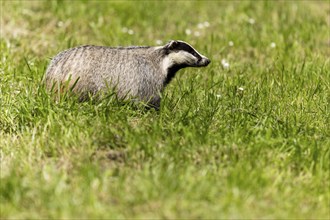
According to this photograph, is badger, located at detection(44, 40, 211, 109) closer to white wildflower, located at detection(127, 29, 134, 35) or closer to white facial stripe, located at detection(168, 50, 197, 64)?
white facial stripe, located at detection(168, 50, 197, 64)

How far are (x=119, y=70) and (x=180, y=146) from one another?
4.79ft

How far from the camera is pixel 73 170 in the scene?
4.81m

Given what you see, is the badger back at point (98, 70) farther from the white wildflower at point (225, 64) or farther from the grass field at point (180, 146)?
the white wildflower at point (225, 64)

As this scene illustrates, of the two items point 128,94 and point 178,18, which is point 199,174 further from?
point 178,18

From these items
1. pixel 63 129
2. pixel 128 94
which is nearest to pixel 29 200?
pixel 63 129

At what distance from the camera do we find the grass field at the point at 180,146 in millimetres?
4309

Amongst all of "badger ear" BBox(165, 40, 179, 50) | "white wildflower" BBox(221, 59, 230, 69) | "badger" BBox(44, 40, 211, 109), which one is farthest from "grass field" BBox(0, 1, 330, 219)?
"badger ear" BBox(165, 40, 179, 50)

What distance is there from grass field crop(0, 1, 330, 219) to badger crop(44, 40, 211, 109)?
0.72 feet

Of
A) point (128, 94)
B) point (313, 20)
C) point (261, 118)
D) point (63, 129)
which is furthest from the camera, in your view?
point (313, 20)

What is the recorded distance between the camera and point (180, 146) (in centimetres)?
502

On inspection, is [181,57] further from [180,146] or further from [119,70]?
[180,146]

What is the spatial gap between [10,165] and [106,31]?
15.6ft

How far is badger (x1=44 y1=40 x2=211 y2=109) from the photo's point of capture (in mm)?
6004

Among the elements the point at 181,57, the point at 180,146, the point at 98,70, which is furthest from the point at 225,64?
the point at 180,146
